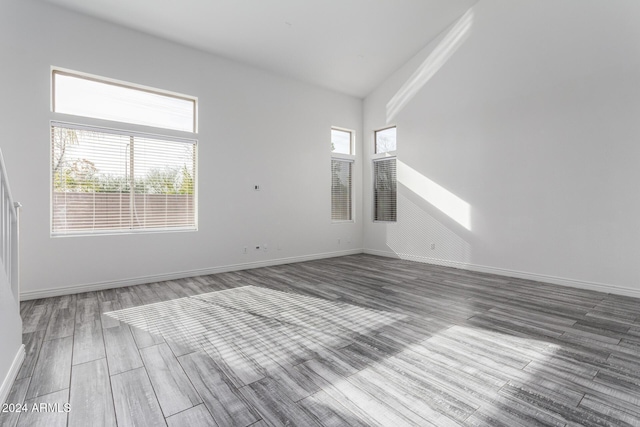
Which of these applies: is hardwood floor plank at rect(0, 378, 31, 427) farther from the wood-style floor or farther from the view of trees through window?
the view of trees through window

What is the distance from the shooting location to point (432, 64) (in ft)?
19.2

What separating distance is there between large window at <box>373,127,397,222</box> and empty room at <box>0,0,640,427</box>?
6 cm

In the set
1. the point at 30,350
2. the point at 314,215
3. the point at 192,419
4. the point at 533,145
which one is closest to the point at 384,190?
the point at 314,215

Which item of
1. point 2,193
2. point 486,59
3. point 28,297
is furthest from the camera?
point 486,59

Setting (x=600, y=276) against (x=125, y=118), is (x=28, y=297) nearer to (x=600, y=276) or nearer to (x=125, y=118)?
(x=125, y=118)

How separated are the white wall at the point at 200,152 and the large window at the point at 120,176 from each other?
0.17 m

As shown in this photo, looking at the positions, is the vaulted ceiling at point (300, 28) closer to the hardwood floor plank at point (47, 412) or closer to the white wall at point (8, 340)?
the white wall at point (8, 340)

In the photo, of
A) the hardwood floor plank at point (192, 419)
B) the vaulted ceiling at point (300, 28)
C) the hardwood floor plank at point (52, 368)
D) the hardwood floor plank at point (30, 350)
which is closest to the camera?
the hardwood floor plank at point (192, 419)

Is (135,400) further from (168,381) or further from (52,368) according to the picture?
(52,368)

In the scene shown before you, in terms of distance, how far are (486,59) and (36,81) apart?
6385 mm

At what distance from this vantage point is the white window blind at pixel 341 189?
22.9 ft

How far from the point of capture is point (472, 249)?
17.6ft

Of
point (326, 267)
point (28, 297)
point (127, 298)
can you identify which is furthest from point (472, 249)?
point (28, 297)

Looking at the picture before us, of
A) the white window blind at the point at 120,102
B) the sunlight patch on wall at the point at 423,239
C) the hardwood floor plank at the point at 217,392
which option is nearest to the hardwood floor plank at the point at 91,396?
the hardwood floor plank at the point at 217,392
